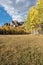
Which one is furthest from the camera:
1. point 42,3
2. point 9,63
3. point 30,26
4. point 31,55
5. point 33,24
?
point 30,26

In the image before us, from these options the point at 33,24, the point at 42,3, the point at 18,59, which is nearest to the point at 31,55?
the point at 18,59

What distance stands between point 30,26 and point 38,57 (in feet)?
128

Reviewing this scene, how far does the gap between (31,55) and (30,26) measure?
38572 mm

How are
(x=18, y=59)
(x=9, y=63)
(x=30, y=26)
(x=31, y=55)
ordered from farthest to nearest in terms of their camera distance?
(x=30, y=26) < (x=31, y=55) < (x=18, y=59) < (x=9, y=63)

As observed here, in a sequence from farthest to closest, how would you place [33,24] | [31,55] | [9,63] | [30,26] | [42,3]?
1. [30,26]
2. [33,24]
3. [42,3]
4. [31,55]
5. [9,63]

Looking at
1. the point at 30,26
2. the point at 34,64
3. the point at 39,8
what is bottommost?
the point at 34,64

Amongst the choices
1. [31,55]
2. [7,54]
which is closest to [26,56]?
[31,55]

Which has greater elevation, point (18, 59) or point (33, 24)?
point (33, 24)

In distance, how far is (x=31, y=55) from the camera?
45.5ft

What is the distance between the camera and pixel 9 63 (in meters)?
11.7

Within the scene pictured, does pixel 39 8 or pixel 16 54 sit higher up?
pixel 39 8

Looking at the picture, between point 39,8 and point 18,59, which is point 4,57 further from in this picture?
point 39,8

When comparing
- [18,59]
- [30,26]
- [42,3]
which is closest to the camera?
[18,59]

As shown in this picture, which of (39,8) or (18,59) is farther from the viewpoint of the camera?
(39,8)
